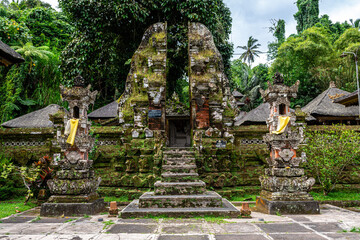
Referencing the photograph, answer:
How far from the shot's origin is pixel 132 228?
444cm

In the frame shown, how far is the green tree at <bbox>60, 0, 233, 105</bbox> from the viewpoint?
41.1 ft

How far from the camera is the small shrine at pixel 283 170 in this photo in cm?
559

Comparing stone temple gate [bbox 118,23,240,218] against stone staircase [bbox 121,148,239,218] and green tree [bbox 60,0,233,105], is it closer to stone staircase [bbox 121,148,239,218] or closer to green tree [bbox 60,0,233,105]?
stone staircase [bbox 121,148,239,218]

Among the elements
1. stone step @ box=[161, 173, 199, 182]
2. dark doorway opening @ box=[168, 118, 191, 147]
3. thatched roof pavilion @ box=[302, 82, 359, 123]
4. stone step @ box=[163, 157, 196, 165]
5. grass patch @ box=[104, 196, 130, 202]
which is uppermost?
thatched roof pavilion @ box=[302, 82, 359, 123]

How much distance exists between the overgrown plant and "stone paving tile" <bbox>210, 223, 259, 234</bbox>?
3829mm

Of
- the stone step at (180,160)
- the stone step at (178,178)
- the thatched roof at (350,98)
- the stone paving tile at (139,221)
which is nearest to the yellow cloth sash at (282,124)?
the stone step at (178,178)

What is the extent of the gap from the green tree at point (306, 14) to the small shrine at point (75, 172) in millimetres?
31141

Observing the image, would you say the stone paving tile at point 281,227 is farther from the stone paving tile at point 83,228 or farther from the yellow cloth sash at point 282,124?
the stone paving tile at point 83,228

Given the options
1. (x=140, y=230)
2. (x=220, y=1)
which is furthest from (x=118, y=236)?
(x=220, y=1)

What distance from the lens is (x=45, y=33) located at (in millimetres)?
19531

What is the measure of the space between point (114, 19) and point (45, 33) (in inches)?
393

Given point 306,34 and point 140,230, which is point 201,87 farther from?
point 306,34

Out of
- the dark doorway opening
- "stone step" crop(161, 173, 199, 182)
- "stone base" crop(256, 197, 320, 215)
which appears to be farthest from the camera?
the dark doorway opening

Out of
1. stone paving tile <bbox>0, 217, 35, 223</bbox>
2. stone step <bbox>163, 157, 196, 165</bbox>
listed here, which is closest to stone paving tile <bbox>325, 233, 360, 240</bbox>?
stone step <bbox>163, 157, 196, 165</bbox>
